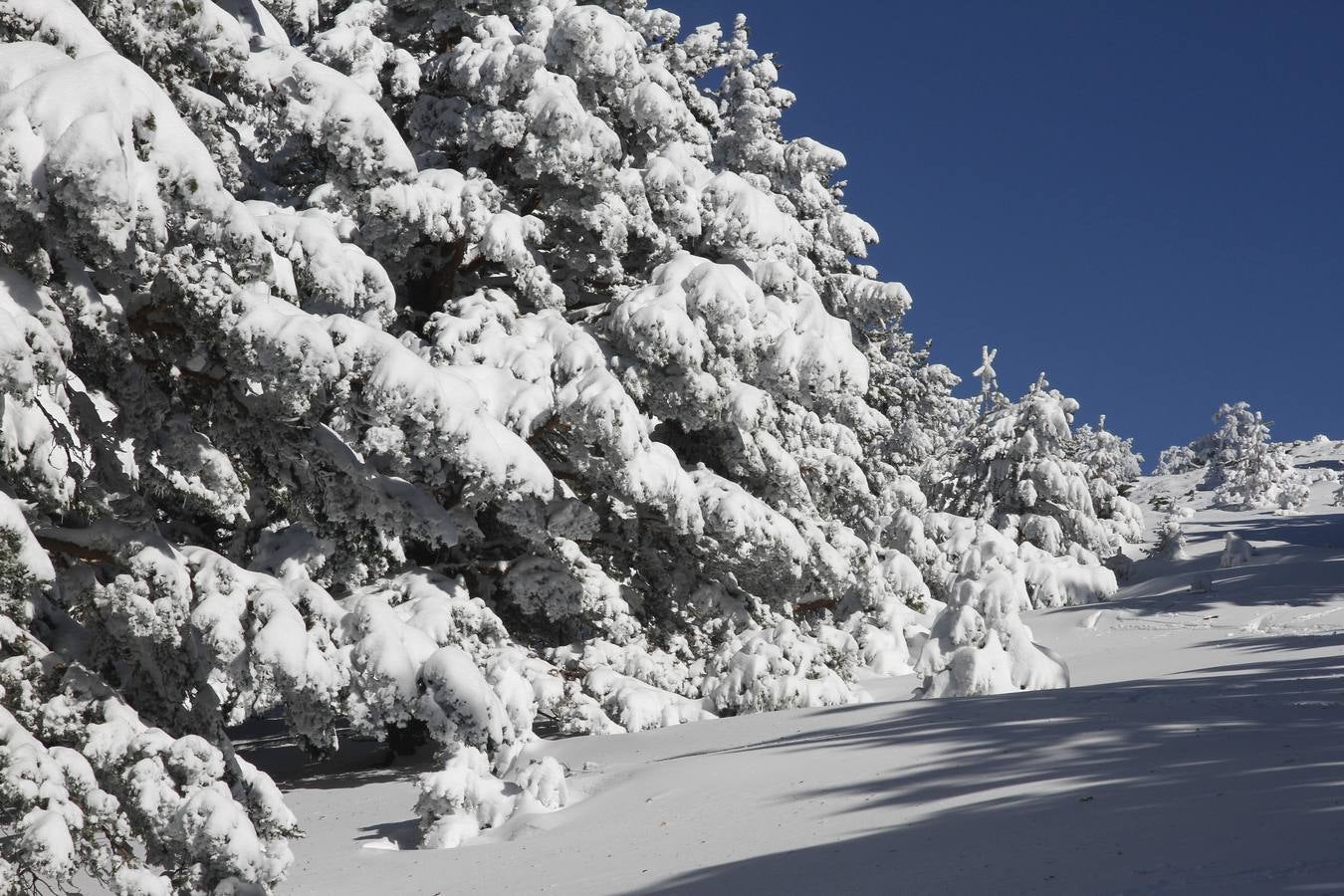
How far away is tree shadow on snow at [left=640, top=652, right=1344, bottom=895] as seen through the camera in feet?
14.8

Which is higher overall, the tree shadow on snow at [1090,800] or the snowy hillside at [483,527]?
the snowy hillside at [483,527]

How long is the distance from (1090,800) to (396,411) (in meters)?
6.16

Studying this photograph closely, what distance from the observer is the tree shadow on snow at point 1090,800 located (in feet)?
14.8

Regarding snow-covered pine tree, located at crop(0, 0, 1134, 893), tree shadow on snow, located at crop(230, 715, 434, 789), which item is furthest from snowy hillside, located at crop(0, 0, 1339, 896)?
tree shadow on snow, located at crop(230, 715, 434, 789)

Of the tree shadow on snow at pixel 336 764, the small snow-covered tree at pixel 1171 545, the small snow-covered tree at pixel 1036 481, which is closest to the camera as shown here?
the tree shadow on snow at pixel 336 764

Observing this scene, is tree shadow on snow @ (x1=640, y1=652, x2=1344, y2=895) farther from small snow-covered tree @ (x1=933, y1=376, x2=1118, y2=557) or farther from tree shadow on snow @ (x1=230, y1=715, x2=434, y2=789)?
small snow-covered tree @ (x1=933, y1=376, x2=1118, y2=557)

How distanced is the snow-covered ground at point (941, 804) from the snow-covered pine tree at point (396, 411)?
88 cm

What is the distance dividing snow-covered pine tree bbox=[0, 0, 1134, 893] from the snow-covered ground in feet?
2.89

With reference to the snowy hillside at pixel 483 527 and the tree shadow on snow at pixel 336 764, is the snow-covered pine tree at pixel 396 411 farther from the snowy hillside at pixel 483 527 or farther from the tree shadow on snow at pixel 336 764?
the tree shadow on snow at pixel 336 764

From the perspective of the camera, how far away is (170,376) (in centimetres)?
853

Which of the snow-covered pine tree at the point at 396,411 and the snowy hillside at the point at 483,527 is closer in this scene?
the snowy hillside at the point at 483,527

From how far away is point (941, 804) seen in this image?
6191 millimetres

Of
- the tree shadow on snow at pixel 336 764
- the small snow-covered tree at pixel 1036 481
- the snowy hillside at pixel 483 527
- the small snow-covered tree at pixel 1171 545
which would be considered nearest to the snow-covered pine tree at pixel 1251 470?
the small snow-covered tree at pixel 1171 545

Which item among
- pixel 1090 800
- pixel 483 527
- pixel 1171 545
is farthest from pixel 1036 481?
pixel 1090 800
